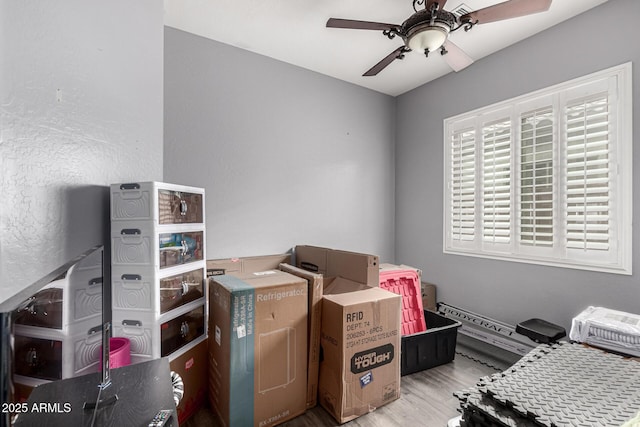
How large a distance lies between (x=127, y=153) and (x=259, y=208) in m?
1.22

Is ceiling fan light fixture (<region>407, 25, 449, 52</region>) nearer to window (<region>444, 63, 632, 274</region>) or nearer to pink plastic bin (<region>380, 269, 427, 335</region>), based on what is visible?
window (<region>444, 63, 632, 274</region>)

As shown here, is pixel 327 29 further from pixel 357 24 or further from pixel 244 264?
pixel 244 264

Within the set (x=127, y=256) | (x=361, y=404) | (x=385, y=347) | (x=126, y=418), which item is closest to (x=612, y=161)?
(x=385, y=347)

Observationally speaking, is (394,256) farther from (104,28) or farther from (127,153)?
(104,28)

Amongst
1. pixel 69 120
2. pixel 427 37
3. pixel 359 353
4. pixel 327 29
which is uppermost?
pixel 327 29

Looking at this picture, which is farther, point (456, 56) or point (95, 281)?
point (456, 56)

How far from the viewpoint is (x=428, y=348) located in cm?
232

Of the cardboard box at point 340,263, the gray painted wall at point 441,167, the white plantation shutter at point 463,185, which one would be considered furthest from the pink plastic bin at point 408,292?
the white plantation shutter at point 463,185

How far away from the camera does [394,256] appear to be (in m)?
3.67

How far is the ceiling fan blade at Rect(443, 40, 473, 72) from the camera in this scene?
191 cm

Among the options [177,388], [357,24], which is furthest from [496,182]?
[177,388]

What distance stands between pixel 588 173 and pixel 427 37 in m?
Result: 1.57

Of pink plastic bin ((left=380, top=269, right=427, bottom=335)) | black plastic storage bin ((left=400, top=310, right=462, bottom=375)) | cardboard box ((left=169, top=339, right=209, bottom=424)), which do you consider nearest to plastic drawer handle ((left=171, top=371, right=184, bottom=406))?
cardboard box ((left=169, top=339, right=209, bottom=424))

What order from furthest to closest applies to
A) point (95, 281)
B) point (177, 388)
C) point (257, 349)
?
point (257, 349) → point (177, 388) → point (95, 281)
